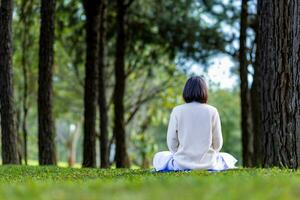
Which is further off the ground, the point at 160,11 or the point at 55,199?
the point at 160,11

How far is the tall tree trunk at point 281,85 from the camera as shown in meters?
9.14

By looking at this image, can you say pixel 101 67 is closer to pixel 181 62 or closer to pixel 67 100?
pixel 181 62

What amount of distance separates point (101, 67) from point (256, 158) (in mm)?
5573

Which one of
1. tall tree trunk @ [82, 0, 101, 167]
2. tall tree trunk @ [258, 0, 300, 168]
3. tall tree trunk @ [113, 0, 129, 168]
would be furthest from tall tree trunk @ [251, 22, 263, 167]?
tall tree trunk @ [258, 0, 300, 168]

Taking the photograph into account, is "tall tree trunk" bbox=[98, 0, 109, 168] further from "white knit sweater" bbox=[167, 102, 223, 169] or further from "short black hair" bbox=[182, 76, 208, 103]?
"short black hair" bbox=[182, 76, 208, 103]

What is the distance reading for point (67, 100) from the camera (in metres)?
36.9

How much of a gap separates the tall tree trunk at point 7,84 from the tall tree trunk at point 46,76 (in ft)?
2.93

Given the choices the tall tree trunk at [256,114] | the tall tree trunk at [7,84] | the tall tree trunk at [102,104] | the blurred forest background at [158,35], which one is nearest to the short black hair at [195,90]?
the tall tree trunk at [7,84]

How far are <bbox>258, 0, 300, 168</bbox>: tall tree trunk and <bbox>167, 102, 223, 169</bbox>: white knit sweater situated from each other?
1250 millimetres

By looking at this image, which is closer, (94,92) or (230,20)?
(94,92)

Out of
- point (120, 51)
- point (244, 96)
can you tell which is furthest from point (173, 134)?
point (120, 51)

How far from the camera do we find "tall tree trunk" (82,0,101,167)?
15.8 metres

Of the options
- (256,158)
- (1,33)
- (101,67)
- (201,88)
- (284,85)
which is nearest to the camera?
(201,88)

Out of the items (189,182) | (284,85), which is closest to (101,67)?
(284,85)
